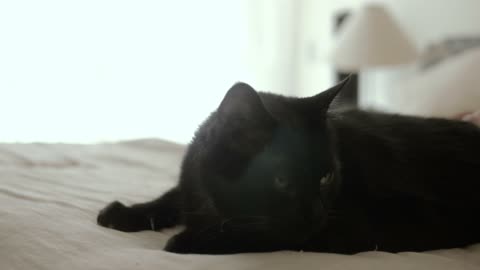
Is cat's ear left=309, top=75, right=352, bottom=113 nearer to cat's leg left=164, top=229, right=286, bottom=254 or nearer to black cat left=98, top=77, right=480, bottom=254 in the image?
black cat left=98, top=77, right=480, bottom=254

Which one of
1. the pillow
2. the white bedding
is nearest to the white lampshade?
the pillow

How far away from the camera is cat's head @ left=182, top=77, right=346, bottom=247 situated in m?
0.89

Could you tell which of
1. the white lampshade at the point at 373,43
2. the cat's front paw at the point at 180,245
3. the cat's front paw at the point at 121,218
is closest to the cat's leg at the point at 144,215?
the cat's front paw at the point at 121,218

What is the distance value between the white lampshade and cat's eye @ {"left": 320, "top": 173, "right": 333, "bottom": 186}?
6.56 ft

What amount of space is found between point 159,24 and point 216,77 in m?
0.54

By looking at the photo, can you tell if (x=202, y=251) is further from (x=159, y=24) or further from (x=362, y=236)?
(x=159, y=24)

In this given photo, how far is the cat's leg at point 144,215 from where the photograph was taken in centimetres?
106

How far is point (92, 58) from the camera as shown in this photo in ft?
9.64

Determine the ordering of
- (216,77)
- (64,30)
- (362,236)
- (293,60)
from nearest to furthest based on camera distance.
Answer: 1. (362,236)
2. (64,30)
3. (216,77)
4. (293,60)

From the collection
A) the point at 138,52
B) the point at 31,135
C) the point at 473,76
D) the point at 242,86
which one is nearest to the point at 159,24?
the point at 138,52

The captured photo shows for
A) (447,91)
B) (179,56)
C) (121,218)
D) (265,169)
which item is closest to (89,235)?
(121,218)

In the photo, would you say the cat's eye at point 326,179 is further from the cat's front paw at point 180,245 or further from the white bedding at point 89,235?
the cat's front paw at point 180,245

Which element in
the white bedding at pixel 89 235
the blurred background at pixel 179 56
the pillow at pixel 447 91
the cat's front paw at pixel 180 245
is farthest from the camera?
the blurred background at pixel 179 56

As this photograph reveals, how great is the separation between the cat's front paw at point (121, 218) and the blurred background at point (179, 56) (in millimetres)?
1414
